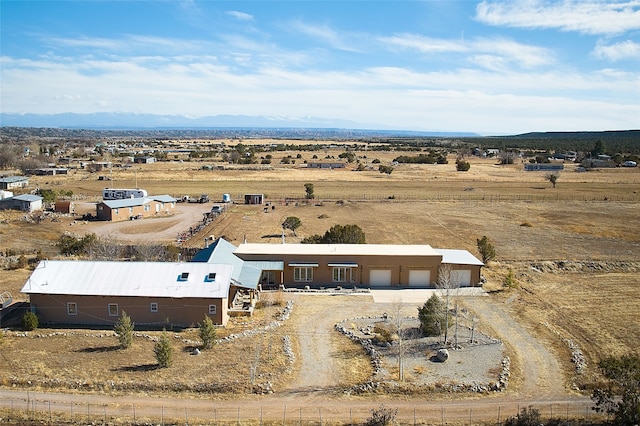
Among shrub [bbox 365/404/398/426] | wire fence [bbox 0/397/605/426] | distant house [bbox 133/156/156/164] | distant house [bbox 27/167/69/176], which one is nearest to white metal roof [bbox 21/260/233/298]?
wire fence [bbox 0/397/605/426]

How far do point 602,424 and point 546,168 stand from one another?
356 feet

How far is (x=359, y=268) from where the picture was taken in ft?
120

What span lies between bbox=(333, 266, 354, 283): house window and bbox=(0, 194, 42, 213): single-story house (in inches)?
1717

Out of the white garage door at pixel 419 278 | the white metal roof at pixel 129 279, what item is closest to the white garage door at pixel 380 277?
the white garage door at pixel 419 278

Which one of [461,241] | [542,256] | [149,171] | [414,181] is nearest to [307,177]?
[414,181]

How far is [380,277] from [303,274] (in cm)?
531

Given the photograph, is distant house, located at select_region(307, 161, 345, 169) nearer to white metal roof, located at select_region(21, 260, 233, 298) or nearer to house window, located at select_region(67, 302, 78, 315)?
white metal roof, located at select_region(21, 260, 233, 298)

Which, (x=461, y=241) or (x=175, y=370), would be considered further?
(x=461, y=241)

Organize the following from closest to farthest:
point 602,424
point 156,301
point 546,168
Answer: point 602,424 → point 156,301 → point 546,168

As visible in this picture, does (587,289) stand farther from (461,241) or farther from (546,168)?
(546,168)

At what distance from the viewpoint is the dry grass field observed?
84.1 ft

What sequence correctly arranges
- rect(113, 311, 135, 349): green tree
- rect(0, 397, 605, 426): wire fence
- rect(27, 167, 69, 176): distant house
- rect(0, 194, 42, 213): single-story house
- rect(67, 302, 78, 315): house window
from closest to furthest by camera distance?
rect(0, 397, 605, 426): wire fence < rect(113, 311, 135, 349): green tree < rect(67, 302, 78, 315): house window < rect(0, 194, 42, 213): single-story house < rect(27, 167, 69, 176): distant house

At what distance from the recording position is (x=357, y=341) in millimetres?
26656

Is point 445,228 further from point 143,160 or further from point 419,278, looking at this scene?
point 143,160
